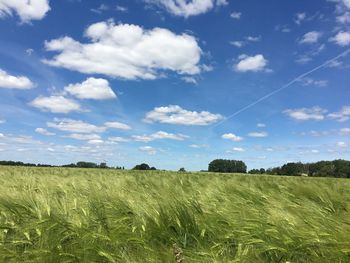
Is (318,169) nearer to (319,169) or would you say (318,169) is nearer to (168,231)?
(319,169)

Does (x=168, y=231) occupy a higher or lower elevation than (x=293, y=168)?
lower

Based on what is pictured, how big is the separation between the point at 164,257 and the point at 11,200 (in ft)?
8.71

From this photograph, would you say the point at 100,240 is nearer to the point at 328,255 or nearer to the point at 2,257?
the point at 2,257

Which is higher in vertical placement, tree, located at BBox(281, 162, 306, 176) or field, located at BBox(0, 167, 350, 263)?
tree, located at BBox(281, 162, 306, 176)

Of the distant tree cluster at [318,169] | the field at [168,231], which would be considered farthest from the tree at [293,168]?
the field at [168,231]

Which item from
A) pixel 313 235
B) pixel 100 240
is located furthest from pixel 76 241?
pixel 313 235

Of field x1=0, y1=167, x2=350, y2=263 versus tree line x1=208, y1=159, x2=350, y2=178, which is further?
tree line x1=208, y1=159, x2=350, y2=178

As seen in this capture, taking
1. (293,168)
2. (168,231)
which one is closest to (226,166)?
(293,168)

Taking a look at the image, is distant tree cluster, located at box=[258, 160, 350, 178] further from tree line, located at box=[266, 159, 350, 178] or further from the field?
the field

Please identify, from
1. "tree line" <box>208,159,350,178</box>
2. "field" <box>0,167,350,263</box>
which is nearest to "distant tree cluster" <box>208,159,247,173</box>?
"tree line" <box>208,159,350,178</box>

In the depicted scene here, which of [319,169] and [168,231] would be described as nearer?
[168,231]

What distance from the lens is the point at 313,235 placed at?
364 centimetres

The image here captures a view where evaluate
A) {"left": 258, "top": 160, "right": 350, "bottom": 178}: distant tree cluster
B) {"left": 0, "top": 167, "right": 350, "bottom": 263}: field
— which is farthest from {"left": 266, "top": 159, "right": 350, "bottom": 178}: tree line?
{"left": 0, "top": 167, "right": 350, "bottom": 263}: field

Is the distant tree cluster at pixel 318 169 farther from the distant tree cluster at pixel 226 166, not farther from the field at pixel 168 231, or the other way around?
the field at pixel 168 231
